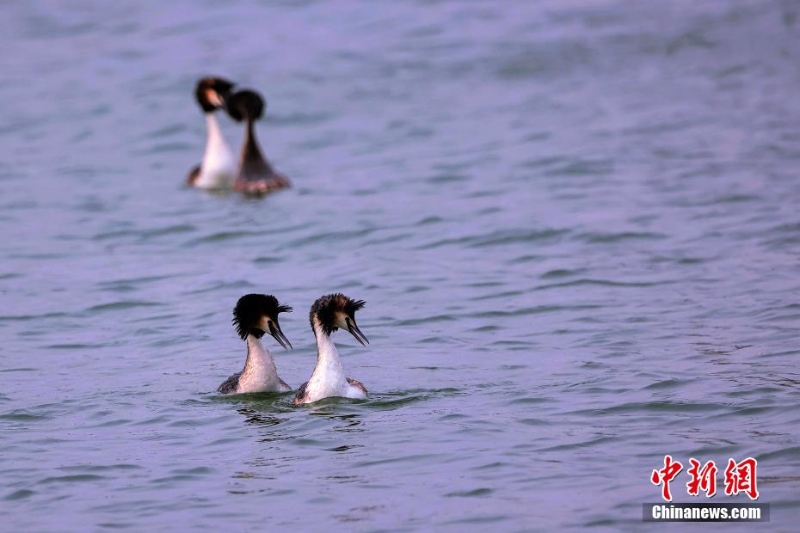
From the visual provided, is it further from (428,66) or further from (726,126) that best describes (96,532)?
(428,66)

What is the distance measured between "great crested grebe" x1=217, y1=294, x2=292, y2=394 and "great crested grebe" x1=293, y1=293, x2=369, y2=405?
0.30 m

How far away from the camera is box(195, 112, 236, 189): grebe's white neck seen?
21.8 meters

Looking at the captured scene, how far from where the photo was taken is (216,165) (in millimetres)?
21812

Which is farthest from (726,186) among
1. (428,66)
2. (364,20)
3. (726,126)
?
(364,20)

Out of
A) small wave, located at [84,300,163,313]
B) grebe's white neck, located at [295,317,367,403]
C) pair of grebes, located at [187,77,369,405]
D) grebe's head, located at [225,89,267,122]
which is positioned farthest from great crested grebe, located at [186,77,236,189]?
grebe's white neck, located at [295,317,367,403]

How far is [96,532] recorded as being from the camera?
9.86 metres

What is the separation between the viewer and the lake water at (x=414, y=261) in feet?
34.9

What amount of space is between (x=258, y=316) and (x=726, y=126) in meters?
11.5

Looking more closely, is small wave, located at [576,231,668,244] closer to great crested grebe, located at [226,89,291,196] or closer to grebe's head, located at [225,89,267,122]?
great crested grebe, located at [226,89,291,196]

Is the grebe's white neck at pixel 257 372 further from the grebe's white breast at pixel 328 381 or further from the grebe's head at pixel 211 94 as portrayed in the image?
the grebe's head at pixel 211 94

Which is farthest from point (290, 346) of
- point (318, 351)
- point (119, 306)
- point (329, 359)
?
point (119, 306)

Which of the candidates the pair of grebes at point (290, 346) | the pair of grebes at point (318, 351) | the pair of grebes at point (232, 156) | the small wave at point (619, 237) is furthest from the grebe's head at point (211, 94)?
the pair of grebes at point (318, 351)

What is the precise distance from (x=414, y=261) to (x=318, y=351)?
546 centimetres

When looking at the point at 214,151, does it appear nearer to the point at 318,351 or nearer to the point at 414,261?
the point at 414,261
